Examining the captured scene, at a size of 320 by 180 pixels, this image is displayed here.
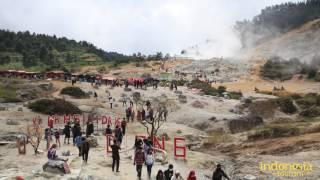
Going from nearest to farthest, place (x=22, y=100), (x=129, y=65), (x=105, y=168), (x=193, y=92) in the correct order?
(x=105, y=168) → (x=22, y=100) → (x=193, y=92) → (x=129, y=65)

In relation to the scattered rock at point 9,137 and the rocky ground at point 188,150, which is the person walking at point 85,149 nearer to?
the rocky ground at point 188,150

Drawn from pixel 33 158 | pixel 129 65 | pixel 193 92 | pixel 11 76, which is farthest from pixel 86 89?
pixel 129 65

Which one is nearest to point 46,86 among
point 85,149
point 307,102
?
point 307,102

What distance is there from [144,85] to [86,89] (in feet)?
32.6

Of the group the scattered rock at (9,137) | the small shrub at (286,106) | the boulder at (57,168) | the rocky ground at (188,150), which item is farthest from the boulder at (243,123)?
the boulder at (57,168)

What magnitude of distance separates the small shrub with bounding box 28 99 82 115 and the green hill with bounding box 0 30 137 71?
221 ft

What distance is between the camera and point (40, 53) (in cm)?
13438

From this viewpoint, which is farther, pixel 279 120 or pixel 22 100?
pixel 22 100

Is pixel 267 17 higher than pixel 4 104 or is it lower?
higher

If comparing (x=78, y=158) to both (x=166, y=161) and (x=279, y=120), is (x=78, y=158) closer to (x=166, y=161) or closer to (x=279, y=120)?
(x=166, y=161)

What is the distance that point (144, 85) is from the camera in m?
65.1

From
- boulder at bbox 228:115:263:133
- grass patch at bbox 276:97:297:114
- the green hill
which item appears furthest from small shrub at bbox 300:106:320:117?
the green hill

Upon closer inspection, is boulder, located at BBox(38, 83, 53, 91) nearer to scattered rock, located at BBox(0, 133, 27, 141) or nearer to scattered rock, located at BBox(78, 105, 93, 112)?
scattered rock, located at BBox(78, 105, 93, 112)

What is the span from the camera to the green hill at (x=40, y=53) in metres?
123
